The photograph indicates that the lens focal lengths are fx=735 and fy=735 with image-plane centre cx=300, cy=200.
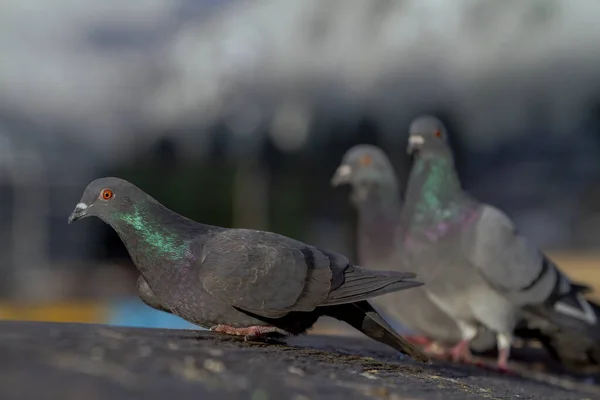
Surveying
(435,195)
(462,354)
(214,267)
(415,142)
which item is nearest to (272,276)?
(214,267)

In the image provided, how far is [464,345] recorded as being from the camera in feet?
14.6

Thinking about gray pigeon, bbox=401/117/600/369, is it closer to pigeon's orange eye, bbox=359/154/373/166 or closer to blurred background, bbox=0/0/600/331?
pigeon's orange eye, bbox=359/154/373/166

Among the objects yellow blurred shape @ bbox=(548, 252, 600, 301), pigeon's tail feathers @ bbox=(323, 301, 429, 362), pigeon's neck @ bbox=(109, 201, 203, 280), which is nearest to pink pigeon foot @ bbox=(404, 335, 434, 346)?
pigeon's tail feathers @ bbox=(323, 301, 429, 362)

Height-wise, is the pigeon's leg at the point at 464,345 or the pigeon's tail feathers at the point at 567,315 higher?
the pigeon's tail feathers at the point at 567,315

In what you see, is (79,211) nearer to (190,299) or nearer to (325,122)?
(190,299)

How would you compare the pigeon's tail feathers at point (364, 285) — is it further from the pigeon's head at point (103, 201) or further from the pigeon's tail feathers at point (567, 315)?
the pigeon's tail feathers at point (567, 315)

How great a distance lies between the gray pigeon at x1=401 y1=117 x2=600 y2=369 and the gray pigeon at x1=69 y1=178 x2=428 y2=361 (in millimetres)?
1831

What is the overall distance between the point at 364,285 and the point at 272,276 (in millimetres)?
373

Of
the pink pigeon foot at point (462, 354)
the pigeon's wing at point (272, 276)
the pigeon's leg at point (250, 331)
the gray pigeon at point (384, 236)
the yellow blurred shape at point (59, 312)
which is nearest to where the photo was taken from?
the pigeon's wing at point (272, 276)

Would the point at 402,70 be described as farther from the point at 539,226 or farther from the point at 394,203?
the point at 394,203

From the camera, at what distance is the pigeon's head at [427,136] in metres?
4.40

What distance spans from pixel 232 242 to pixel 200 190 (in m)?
12.0

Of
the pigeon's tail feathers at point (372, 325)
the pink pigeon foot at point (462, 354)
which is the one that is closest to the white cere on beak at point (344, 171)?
the pink pigeon foot at point (462, 354)

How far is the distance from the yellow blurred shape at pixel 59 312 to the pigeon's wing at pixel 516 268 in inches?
238
